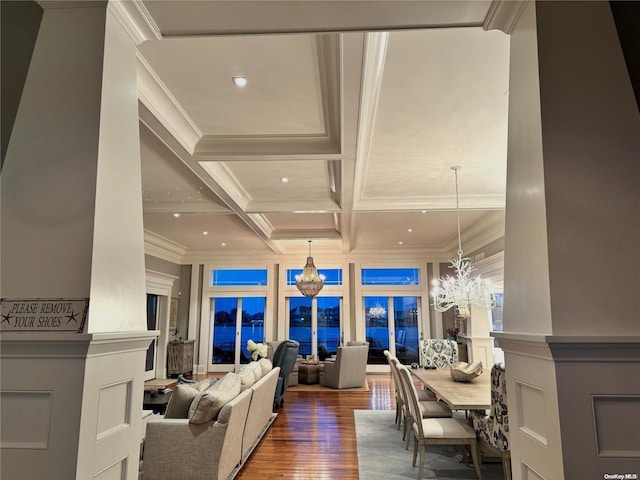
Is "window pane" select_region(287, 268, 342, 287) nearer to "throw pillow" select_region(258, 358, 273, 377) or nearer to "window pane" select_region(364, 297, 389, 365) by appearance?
"window pane" select_region(364, 297, 389, 365)

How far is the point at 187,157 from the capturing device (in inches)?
155

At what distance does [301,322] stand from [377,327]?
1.94 m

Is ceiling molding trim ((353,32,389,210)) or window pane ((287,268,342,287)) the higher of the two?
ceiling molding trim ((353,32,389,210))

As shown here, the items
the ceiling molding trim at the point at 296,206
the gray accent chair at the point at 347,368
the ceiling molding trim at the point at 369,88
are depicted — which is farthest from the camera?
the gray accent chair at the point at 347,368

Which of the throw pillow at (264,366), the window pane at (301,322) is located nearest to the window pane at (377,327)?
the window pane at (301,322)

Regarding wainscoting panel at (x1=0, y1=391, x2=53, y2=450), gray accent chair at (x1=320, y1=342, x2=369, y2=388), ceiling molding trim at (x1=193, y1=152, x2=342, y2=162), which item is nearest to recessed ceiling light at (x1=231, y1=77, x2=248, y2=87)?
ceiling molding trim at (x1=193, y1=152, x2=342, y2=162)

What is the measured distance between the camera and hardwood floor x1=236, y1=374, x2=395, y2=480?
12.2ft

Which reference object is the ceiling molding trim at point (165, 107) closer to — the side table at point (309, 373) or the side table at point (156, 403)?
the side table at point (156, 403)

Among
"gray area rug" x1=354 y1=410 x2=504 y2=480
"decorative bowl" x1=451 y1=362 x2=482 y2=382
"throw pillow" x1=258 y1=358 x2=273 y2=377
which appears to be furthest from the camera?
"throw pillow" x1=258 y1=358 x2=273 y2=377

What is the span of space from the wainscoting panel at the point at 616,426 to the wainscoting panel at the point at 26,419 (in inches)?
73.7

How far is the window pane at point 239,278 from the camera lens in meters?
10.5

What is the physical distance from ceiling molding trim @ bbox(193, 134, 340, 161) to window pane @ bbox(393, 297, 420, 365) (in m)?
7.05

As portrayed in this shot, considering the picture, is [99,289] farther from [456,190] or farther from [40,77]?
[456,190]

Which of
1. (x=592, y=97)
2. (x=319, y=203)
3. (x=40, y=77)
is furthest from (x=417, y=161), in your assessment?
(x=40, y=77)
